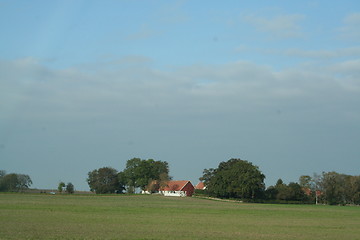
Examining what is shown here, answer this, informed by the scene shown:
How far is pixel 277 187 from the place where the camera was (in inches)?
4653

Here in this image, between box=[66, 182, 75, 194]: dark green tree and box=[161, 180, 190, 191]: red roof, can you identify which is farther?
box=[161, 180, 190, 191]: red roof

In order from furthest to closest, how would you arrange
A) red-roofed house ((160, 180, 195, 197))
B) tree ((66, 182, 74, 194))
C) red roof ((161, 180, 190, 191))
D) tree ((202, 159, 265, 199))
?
red roof ((161, 180, 190, 191)) < red-roofed house ((160, 180, 195, 197)) < tree ((66, 182, 74, 194)) < tree ((202, 159, 265, 199))

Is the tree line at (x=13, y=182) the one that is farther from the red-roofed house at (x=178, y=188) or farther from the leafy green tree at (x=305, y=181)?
the leafy green tree at (x=305, y=181)

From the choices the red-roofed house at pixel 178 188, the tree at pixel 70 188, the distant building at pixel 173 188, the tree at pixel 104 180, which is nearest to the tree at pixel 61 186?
the tree at pixel 70 188

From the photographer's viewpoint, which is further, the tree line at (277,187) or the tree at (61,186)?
the tree at (61,186)

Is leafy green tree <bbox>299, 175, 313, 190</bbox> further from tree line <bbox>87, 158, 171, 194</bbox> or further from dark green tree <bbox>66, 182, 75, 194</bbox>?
dark green tree <bbox>66, 182, 75, 194</bbox>

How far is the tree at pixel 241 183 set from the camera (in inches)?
4218

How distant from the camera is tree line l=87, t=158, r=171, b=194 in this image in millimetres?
155750

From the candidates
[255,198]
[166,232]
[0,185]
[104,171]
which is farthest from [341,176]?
[166,232]

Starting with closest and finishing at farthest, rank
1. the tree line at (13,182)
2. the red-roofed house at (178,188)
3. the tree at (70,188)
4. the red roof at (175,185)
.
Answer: the tree line at (13,182) → the tree at (70,188) → the red-roofed house at (178,188) → the red roof at (175,185)

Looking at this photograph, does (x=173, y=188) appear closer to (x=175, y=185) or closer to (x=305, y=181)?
(x=175, y=185)

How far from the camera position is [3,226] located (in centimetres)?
2491

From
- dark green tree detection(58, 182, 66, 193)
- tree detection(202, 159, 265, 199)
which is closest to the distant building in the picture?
dark green tree detection(58, 182, 66, 193)

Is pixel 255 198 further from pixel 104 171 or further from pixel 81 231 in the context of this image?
pixel 81 231
